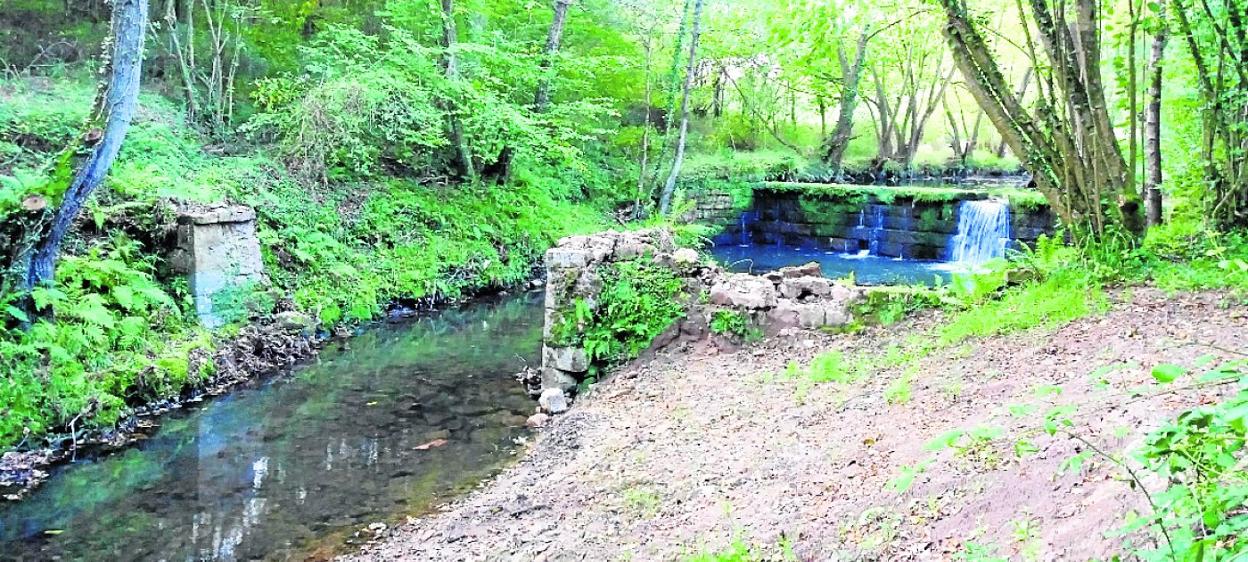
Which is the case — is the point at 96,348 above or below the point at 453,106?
below

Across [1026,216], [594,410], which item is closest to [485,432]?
[594,410]

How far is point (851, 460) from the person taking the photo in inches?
182

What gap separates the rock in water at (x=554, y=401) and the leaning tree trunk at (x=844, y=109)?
16927 mm

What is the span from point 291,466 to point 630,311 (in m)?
3.24

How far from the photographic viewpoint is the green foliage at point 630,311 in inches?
324

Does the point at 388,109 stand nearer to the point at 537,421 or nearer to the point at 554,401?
the point at 554,401

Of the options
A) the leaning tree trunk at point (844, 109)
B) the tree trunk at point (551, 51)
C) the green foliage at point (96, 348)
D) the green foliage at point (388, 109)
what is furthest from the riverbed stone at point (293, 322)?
the leaning tree trunk at point (844, 109)

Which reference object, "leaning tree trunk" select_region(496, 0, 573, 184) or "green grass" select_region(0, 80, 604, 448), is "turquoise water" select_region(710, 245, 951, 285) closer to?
"green grass" select_region(0, 80, 604, 448)

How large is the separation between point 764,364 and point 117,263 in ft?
23.3

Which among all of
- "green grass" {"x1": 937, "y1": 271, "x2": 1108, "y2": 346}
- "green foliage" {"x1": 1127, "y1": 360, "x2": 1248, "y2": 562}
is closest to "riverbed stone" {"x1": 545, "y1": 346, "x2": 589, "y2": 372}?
"green grass" {"x1": 937, "y1": 271, "x2": 1108, "y2": 346}

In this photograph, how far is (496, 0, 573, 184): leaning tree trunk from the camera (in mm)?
17203

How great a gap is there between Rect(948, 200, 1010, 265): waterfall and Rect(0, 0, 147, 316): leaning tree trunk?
1584 cm

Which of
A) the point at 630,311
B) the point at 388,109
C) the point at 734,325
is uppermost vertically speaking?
the point at 388,109

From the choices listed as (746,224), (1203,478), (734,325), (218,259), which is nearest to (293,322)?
(218,259)
